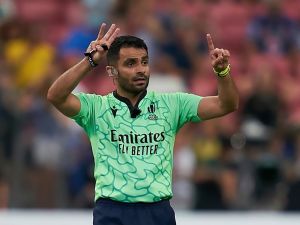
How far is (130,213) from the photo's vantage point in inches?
258

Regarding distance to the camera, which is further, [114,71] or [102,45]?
[114,71]

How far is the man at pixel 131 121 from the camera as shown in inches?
257

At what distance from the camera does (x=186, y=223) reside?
31.8ft

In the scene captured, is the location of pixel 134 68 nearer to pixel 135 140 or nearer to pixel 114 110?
pixel 114 110

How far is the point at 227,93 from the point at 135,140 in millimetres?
645

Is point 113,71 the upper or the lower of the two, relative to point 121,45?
lower

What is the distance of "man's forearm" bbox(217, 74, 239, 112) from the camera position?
6.53m

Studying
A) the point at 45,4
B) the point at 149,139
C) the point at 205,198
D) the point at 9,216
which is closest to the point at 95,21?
the point at 45,4

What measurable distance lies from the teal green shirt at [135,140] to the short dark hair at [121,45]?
0.25 m

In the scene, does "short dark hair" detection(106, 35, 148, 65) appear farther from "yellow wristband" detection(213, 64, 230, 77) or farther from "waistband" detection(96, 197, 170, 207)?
"waistband" detection(96, 197, 170, 207)

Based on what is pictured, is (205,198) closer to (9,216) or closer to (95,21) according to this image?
(9,216)

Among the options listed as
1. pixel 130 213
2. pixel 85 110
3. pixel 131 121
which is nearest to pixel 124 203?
pixel 130 213

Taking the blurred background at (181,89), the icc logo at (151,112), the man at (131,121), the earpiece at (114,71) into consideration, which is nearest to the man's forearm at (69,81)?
the man at (131,121)

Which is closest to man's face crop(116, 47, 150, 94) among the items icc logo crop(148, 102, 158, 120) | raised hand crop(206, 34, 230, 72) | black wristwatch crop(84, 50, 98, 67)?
icc logo crop(148, 102, 158, 120)
